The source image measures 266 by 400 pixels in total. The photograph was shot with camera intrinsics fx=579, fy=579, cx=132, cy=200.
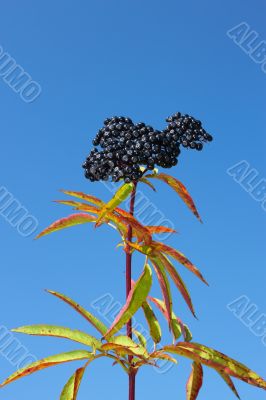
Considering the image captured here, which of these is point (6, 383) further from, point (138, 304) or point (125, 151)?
point (125, 151)

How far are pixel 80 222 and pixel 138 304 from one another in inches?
21.6

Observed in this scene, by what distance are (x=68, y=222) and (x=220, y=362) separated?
1.02m

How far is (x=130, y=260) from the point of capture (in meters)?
2.94

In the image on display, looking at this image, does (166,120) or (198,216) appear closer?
(198,216)

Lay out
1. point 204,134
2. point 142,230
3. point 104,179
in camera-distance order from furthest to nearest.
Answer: point 204,134 < point 104,179 < point 142,230

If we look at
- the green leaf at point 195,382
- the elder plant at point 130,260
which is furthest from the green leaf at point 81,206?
the green leaf at point 195,382

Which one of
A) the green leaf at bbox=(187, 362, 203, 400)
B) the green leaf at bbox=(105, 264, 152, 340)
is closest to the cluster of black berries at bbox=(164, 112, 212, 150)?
the green leaf at bbox=(105, 264, 152, 340)

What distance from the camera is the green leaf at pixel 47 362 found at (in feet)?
8.99

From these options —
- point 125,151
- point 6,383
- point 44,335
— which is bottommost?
point 6,383

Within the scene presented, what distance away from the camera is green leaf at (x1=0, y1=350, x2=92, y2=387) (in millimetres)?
2740

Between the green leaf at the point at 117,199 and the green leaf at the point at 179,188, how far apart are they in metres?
0.16

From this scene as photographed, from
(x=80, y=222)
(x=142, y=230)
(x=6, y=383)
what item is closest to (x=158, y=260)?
(x=142, y=230)

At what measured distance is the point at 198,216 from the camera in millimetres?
2965

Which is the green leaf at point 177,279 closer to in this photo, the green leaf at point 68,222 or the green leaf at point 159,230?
the green leaf at point 159,230
